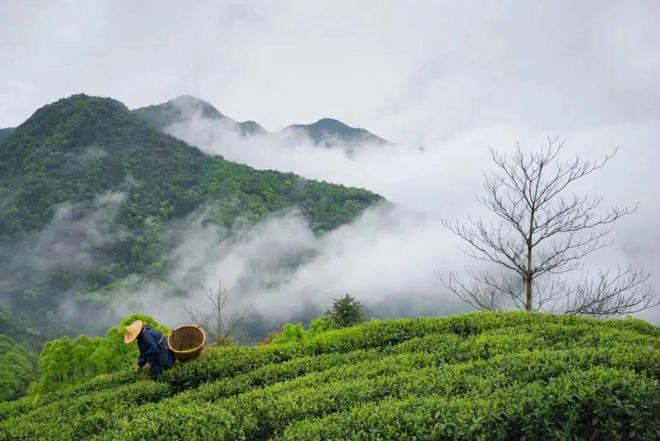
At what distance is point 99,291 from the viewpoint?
80062 mm

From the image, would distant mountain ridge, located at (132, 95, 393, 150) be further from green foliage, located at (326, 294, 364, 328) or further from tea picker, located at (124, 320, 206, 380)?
tea picker, located at (124, 320, 206, 380)

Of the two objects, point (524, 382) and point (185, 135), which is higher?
point (185, 135)

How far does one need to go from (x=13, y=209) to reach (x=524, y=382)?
91502mm

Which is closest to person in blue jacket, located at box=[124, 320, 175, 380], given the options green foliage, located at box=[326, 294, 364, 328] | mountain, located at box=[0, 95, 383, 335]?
green foliage, located at box=[326, 294, 364, 328]

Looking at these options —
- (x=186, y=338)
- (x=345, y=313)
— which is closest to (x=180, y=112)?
(x=345, y=313)

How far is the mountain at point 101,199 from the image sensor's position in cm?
7938

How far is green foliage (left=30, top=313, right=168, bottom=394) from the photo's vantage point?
1900 cm

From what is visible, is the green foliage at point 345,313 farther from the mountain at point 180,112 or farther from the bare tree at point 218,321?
the mountain at point 180,112

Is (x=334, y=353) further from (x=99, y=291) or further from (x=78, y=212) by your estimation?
(x=78, y=212)

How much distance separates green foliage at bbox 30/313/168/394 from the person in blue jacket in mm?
9896

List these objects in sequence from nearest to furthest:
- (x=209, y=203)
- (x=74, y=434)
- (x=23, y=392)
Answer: (x=74, y=434), (x=23, y=392), (x=209, y=203)

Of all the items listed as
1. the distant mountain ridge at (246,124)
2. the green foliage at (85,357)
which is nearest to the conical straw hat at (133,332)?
the green foliage at (85,357)

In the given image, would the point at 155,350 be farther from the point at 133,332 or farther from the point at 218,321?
the point at 218,321

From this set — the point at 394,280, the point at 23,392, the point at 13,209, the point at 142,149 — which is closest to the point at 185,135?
the point at 142,149
